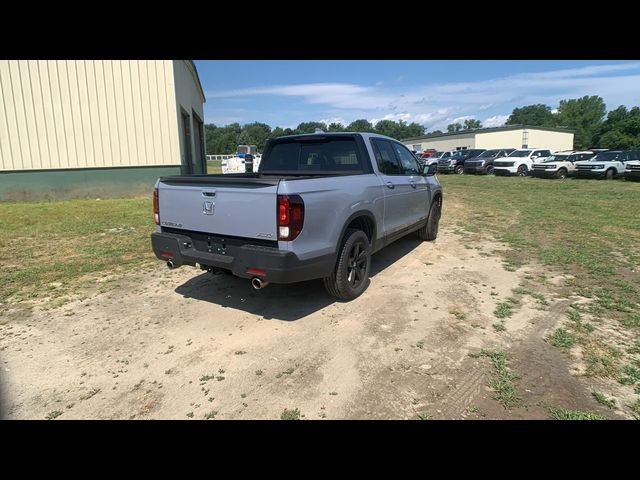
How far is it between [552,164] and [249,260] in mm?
24267

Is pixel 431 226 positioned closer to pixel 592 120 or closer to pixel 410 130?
pixel 592 120

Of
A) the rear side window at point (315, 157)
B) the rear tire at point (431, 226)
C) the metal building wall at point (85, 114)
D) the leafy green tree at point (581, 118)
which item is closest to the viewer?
the rear side window at point (315, 157)

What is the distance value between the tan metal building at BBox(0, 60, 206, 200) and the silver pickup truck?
1015cm

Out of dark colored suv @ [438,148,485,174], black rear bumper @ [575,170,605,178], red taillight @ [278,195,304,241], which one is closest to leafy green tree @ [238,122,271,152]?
dark colored suv @ [438,148,485,174]

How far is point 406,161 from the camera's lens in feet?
20.5

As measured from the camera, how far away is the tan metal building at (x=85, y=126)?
1259cm

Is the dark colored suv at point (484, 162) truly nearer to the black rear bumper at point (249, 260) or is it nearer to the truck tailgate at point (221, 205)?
the black rear bumper at point (249, 260)

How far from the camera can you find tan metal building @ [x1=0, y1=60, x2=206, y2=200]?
1259cm

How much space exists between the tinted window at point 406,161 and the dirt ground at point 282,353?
1.86m

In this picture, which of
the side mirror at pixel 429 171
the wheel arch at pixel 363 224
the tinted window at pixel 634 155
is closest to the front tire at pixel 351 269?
the wheel arch at pixel 363 224

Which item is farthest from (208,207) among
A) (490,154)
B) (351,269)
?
(490,154)
